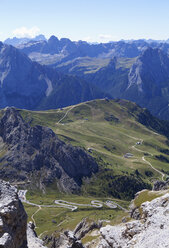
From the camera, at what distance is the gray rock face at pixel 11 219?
177 ft

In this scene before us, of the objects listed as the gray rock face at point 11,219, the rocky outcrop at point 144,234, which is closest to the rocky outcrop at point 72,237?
the gray rock face at point 11,219

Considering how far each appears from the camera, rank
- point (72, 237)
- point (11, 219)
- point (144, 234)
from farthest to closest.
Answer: point (72, 237) < point (11, 219) < point (144, 234)

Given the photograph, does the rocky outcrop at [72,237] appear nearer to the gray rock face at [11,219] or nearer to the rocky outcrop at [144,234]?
the gray rock face at [11,219]

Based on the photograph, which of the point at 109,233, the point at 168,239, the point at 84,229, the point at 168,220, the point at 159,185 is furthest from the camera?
the point at 159,185

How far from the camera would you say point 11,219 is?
57.8 meters

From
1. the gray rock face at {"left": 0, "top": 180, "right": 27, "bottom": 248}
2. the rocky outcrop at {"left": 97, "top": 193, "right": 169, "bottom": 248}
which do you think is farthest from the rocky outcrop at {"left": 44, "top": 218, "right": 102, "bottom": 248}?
the rocky outcrop at {"left": 97, "top": 193, "right": 169, "bottom": 248}

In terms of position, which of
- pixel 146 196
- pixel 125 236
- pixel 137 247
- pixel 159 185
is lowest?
pixel 159 185

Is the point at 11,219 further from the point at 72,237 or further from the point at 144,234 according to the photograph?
the point at 72,237

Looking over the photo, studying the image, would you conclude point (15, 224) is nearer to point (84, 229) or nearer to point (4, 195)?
point (4, 195)

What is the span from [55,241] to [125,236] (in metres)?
56.7

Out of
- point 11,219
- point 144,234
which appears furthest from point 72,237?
point 144,234

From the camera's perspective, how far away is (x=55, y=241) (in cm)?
10550

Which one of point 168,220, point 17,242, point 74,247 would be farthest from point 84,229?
point 168,220

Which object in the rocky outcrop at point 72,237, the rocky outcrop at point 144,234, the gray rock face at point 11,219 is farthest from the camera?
the rocky outcrop at point 72,237
